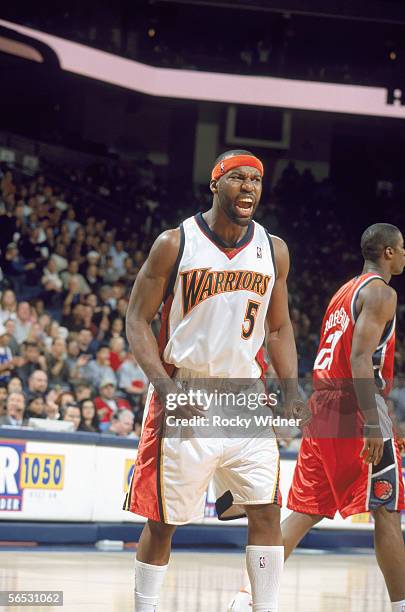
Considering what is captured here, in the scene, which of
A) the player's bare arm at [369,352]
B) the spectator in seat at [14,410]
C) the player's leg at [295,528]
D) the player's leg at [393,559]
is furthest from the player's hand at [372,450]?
the spectator in seat at [14,410]

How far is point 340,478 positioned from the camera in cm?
559

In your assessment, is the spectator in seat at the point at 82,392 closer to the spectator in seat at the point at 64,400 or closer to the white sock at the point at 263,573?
the spectator in seat at the point at 64,400

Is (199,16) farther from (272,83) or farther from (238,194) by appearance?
(238,194)

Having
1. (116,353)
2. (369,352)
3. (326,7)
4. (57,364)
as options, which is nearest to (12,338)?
(57,364)

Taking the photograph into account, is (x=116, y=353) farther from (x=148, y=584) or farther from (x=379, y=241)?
(x=148, y=584)

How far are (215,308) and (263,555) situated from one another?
3.47ft

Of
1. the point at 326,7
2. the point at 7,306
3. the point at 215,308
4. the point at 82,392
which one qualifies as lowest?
the point at 82,392

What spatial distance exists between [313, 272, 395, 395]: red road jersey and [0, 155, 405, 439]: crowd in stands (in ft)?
17.9

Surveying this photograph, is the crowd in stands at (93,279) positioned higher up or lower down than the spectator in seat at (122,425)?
higher up

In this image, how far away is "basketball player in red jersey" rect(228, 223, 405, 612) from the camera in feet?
17.1

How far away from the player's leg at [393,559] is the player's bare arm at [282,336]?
0.89 m

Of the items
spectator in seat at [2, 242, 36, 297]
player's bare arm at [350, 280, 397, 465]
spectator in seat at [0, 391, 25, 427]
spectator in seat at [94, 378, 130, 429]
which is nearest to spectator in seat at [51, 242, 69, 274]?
spectator in seat at [2, 242, 36, 297]

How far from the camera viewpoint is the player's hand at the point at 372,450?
5172 millimetres

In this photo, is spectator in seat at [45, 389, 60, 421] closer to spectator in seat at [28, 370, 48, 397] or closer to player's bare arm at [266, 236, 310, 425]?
spectator in seat at [28, 370, 48, 397]
